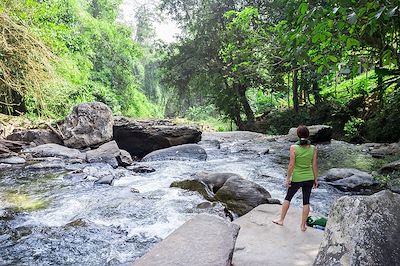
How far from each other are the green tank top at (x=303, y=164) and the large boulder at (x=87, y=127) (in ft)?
26.9

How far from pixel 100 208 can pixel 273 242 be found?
281 cm

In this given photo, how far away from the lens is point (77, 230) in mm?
4289

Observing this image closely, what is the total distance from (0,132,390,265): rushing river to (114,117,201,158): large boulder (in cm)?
203

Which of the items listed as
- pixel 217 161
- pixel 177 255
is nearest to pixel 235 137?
pixel 217 161

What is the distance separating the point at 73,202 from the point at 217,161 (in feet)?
16.0

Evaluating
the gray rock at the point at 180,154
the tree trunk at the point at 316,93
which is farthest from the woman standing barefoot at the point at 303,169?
the tree trunk at the point at 316,93

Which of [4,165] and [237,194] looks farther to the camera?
[4,165]

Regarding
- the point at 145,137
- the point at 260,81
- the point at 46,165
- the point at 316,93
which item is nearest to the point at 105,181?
the point at 46,165

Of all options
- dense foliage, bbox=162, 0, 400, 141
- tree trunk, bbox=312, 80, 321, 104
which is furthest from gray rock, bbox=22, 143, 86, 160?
tree trunk, bbox=312, 80, 321, 104

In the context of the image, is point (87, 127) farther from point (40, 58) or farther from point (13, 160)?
point (13, 160)

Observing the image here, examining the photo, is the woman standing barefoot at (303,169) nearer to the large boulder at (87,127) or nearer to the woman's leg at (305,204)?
the woman's leg at (305,204)

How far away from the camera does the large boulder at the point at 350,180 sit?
633 centimetres

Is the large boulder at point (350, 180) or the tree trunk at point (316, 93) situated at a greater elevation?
the tree trunk at point (316, 93)

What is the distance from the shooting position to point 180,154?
9.99 metres
